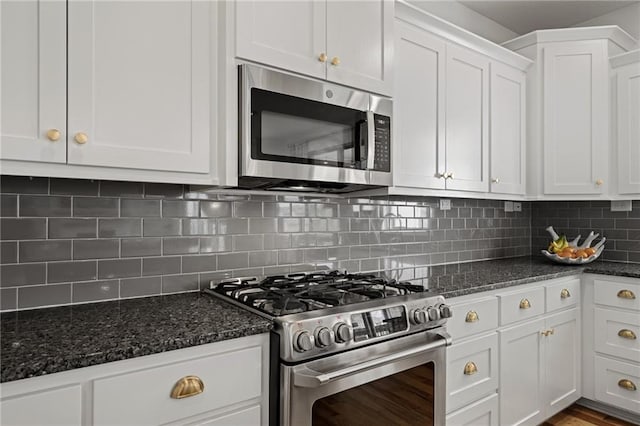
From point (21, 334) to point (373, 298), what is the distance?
1142 millimetres

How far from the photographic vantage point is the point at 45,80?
1.24 m

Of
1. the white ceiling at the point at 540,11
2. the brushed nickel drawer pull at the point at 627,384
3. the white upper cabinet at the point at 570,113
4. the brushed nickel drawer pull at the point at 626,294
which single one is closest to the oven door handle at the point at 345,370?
the brushed nickel drawer pull at the point at 626,294

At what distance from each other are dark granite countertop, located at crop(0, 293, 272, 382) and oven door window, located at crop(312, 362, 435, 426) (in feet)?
1.15

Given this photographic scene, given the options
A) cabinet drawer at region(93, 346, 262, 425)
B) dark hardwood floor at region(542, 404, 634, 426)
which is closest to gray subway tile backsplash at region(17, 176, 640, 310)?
cabinet drawer at region(93, 346, 262, 425)

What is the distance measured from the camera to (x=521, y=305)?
2.28 m

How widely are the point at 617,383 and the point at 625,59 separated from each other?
208 centimetres

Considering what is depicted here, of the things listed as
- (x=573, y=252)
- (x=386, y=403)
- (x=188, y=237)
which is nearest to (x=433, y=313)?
(x=386, y=403)

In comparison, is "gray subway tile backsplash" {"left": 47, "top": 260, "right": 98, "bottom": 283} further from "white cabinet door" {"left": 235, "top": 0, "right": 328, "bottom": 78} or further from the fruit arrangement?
the fruit arrangement

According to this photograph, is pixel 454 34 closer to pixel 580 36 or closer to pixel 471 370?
pixel 580 36

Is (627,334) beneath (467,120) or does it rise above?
beneath

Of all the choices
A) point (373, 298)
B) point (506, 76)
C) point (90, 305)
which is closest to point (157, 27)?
point (90, 305)

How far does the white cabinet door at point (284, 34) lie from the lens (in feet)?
5.25

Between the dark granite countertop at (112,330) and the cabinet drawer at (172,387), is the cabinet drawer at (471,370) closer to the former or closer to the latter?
the dark granite countertop at (112,330)

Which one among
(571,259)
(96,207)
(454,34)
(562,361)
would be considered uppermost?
(454,34)
